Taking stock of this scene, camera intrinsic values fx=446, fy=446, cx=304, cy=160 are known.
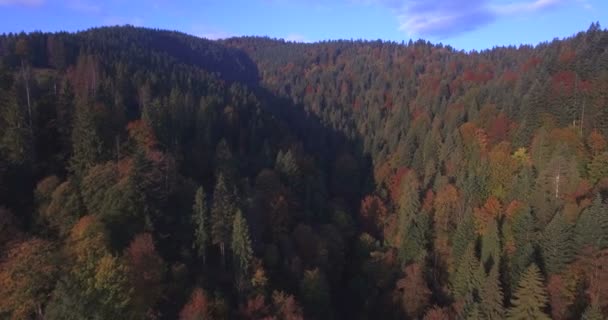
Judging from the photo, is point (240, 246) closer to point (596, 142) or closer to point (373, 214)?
point (373, 214)

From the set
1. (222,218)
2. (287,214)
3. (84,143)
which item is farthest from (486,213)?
(84,143)

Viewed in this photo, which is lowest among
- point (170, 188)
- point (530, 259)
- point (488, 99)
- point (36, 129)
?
point (530, 259)

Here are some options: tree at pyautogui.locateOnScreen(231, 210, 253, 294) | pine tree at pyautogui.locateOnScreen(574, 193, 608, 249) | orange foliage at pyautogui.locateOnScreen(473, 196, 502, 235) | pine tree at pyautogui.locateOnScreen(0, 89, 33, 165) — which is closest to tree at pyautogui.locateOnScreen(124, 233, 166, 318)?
tree at pyautogui.locateOnScreen(231, 210, 253, 294)

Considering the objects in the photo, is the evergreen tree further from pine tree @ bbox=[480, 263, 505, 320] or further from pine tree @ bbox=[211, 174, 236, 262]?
pine tree @ bbox=[211, 174, 236, 262]

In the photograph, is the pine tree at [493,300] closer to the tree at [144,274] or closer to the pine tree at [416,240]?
the pine tree at [416,240]

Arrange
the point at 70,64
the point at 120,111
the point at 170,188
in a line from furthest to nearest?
the point at 70,64 → the point at 120,111 → the point at 170,188

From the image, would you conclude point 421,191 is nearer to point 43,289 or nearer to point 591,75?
point 591,75

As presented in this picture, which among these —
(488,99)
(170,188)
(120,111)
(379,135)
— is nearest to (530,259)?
(170,188)
